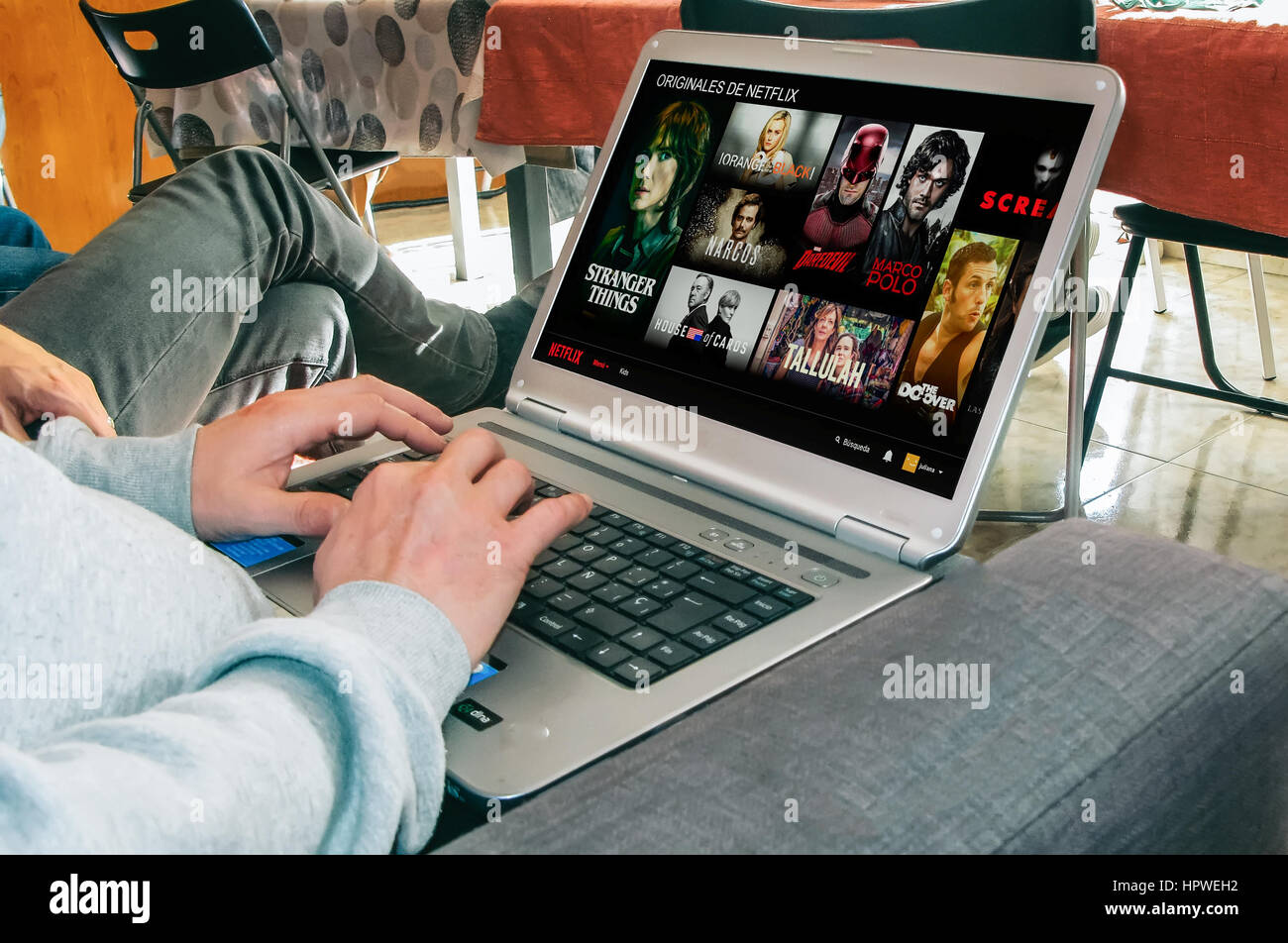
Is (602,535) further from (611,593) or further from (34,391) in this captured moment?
(34,391)

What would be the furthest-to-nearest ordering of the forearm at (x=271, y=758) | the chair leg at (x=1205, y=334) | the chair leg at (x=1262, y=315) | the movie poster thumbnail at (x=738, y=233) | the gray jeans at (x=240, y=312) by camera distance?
the chair leg at (x=1262, y=315) → the chair leg at (x=1205, y=334) → the gray jeans at (x=240, y=312) → the movie poster thumbnail at (x=738, y=233) → the forearm at (x=271, y=758)

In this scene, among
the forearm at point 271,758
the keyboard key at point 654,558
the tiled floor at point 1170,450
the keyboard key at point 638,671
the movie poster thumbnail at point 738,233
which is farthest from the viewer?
the tiled floor at point 1170,450

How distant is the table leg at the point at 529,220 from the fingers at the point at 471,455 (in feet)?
5.36

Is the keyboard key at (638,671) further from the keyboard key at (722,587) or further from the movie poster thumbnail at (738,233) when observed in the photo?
the movie poster thumbnail at (738,233)

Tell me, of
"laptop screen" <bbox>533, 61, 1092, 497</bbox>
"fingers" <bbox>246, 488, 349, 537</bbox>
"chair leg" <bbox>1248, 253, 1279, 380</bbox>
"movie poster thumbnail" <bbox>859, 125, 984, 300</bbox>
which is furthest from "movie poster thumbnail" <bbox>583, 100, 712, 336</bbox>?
"chair leg" <bbox>1248, 253, 1279, 380</bbox>

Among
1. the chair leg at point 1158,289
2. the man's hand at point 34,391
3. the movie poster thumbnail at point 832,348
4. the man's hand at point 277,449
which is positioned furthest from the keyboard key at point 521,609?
the chair leg at point 1158,289

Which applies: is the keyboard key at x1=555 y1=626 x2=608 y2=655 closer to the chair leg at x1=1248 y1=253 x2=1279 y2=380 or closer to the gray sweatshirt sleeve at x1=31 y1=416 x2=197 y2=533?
the gray sweatshirt sleeve at x1=31 y1=416 x2=197 y2=533

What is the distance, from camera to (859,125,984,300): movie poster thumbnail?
22.0 inches

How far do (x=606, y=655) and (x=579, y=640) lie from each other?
2 centimetres

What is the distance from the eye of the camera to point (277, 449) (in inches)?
Result: 22.4

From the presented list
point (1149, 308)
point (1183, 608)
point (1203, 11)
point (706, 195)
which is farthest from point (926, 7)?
point (1149, 308)

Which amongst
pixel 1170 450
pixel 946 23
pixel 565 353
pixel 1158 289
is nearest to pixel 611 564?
pixel 565 353

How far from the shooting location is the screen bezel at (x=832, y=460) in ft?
1.68
